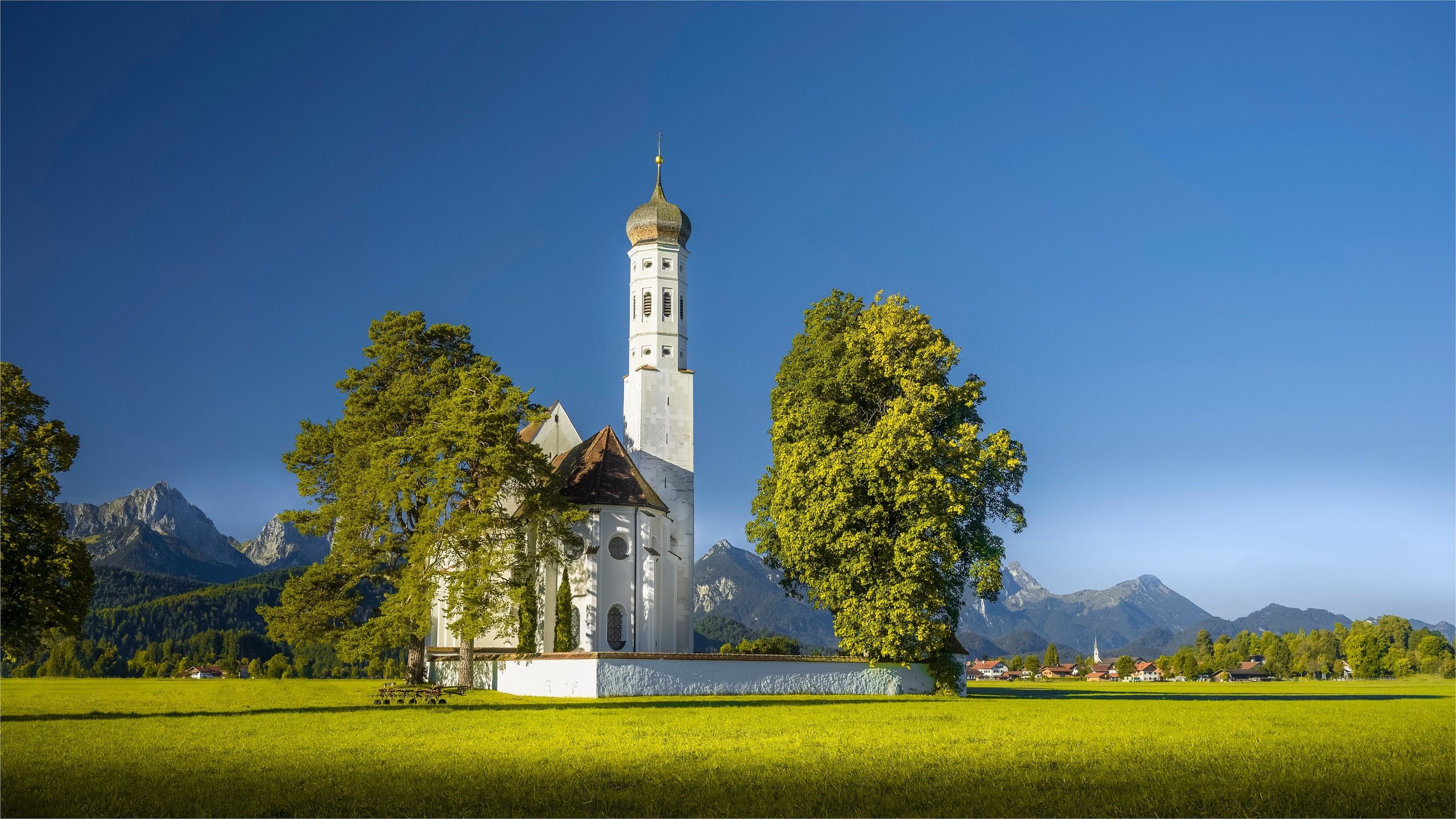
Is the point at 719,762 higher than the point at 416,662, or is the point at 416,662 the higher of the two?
the point at 719,762

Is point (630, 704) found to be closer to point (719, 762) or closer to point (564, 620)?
point (564, 620)

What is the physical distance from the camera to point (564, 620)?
4569cm

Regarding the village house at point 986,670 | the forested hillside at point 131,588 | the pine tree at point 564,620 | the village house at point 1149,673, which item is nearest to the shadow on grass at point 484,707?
the pine tree at point 564,620

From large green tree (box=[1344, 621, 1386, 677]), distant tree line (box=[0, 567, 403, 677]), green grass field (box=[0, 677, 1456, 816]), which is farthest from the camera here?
large green tree (box=[1344, 621, 1386, 677])

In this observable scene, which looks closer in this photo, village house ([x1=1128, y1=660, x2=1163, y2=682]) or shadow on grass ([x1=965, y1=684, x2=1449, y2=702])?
shadow on grass ([x1=965, y1=684, x2=1449, y2=702])

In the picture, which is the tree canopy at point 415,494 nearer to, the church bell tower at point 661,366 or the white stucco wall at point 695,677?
the white stucco wall at point 695,677

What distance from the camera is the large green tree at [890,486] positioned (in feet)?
123

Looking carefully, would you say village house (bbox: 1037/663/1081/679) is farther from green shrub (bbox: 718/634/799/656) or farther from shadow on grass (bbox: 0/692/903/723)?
shadow on grass (bbox: 0/692/903/723)

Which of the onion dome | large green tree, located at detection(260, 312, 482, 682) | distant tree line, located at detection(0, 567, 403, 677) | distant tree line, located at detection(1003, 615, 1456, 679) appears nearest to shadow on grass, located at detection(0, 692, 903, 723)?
large green tree, located at detection(260, 312, 482, 682)

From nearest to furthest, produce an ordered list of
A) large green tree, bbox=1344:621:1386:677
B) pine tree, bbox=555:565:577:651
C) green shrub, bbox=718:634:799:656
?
1. pine tree, bbox=555:565:577:651
2. green shrub, bbox=718:634:799:656
3. large green tree, bbox=1344:621:1386:677

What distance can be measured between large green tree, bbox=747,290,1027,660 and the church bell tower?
42.8 ft

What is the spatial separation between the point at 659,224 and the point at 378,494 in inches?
921

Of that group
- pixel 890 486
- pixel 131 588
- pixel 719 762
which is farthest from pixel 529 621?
pixel 131 588

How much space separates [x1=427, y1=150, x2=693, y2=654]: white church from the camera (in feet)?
154
